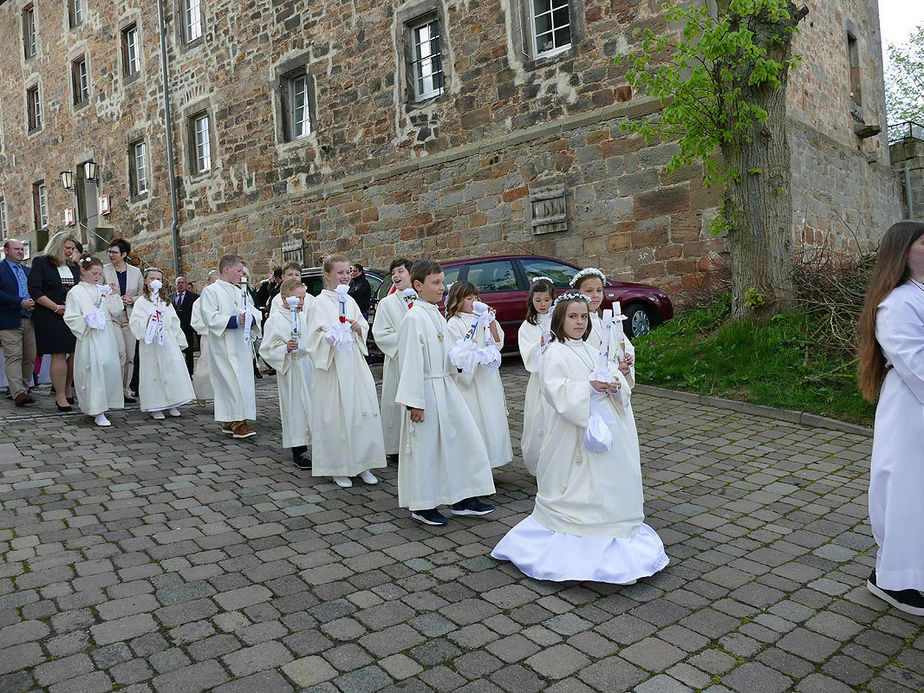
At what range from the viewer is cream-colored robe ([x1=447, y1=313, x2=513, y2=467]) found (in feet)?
18.8

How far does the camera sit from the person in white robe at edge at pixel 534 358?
5.70m

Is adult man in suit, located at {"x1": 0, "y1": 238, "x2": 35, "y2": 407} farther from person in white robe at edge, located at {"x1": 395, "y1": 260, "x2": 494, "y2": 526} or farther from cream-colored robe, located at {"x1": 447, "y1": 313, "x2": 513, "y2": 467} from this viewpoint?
person in white robe at edge, located at {"x1": 395, "y1": 260, "x2": 494, "y2": 526}

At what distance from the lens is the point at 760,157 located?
357 inches

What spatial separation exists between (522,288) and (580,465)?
7.20 meters

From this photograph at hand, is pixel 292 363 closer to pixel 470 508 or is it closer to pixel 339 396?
pixel 339 396

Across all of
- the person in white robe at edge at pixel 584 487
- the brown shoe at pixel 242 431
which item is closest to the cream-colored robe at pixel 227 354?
the brown shoe at pixel 242 431

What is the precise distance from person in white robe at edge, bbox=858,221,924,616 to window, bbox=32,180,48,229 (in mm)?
30273

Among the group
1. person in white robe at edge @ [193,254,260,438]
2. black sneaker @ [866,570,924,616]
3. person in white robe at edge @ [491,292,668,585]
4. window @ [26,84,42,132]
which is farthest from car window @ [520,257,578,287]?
window @ [26,84,42,132]

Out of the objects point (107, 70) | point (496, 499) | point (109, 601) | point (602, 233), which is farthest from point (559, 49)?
point (107, 70)

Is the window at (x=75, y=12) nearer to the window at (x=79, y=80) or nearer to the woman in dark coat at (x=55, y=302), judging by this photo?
the window at (x=79, y=80)

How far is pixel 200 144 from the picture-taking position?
70.4 feet

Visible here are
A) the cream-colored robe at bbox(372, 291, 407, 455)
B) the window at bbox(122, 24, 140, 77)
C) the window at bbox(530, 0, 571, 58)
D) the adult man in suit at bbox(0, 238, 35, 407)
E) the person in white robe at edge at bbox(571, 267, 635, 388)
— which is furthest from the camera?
the window at bbox(122, 24, 140, 77)

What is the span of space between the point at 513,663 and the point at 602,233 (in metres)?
10.7

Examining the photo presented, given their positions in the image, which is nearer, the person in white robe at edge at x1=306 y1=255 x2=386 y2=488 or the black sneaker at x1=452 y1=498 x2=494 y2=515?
the black sneaker at x1=452 y1=498 x2=494 y2=515
